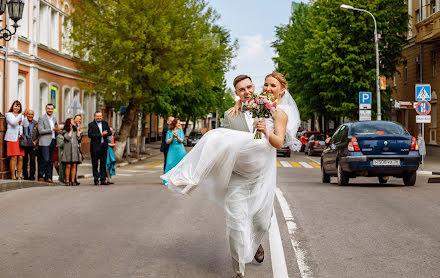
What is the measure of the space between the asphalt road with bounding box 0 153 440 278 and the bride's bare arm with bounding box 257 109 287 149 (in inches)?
46.0

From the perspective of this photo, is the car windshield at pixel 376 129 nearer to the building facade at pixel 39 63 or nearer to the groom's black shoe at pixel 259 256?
the groom's black shoe at pixel 259 256

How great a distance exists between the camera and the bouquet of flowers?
18.5 ft

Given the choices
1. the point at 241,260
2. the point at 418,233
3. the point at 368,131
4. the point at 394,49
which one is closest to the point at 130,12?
the point at 368,131

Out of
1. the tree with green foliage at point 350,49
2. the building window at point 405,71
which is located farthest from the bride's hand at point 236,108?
the building window at point 405,71

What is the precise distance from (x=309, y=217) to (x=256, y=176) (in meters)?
3.79

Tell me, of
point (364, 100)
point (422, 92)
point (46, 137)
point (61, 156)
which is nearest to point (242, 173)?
point (46, 137)

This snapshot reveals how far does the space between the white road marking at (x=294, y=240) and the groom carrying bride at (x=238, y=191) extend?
429 mm

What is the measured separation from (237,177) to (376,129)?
10117 mm

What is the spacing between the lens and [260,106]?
18.5ft

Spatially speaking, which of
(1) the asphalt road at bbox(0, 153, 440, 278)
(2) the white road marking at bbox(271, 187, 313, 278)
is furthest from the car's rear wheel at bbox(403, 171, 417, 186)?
(2) the white road marking at bbox(271, 187, 313, 278)

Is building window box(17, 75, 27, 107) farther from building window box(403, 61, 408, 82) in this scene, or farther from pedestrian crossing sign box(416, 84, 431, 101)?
building window box(403, 61, 408, 82)

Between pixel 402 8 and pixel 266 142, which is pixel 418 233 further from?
pixel 402 8

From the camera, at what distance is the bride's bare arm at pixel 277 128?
220 inches

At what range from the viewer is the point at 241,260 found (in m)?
5.47
